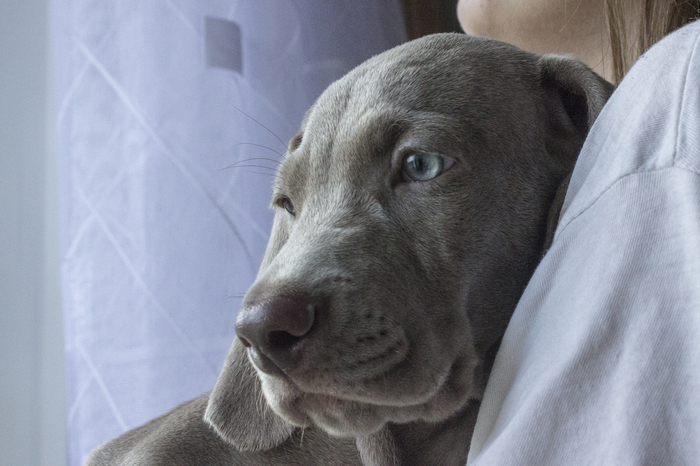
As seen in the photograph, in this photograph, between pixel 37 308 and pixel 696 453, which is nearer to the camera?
pixel 696 453

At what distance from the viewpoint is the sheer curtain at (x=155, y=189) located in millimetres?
1763

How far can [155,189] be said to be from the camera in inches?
72.1

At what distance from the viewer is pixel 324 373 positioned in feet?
2.65

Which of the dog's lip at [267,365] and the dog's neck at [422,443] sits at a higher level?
the dog's lip at [267,365]

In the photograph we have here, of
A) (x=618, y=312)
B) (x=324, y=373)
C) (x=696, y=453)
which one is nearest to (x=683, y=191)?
(x=618, y=312)

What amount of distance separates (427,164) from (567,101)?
32 centimetres

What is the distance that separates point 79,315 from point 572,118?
1.37 meters

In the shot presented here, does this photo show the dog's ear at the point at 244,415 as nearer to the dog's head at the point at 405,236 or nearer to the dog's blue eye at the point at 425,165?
the dog's head at the point at 405,236

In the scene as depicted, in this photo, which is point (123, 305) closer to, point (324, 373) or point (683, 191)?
point (324, 373)

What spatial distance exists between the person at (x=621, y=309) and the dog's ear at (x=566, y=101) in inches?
10.4

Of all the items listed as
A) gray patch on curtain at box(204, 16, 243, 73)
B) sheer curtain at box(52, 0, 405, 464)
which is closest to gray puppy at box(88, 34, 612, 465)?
sheer curtain at box(52, 0, 405, 464)

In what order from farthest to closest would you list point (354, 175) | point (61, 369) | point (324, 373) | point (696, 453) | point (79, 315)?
point (61, 369), point (79, 315), point (354, 175), point (324, 373), point (696, 453)

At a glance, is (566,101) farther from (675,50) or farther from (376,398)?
(376,398)

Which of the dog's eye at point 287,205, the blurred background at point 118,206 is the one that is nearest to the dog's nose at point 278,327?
the dog's eye at point 287,205
